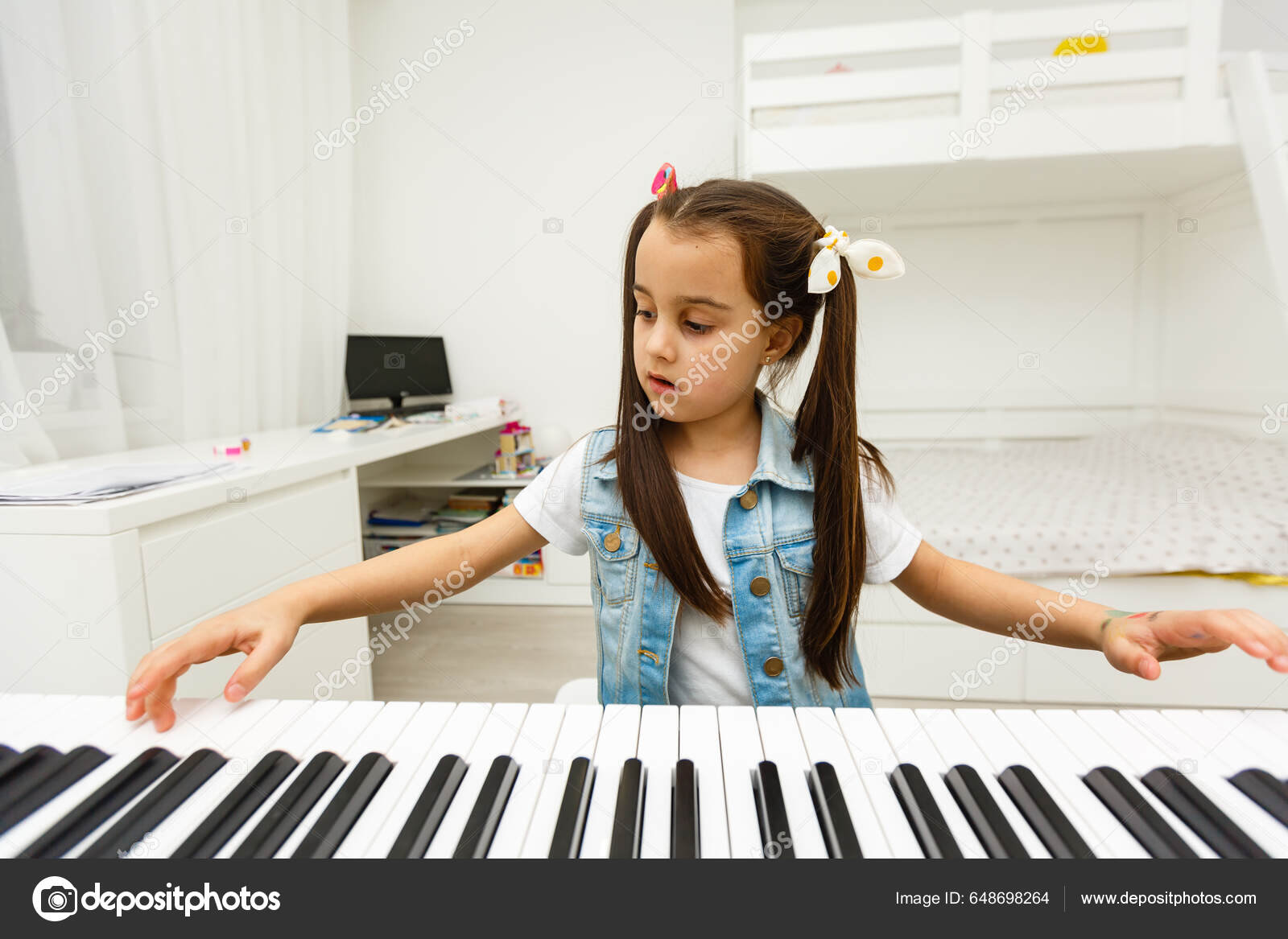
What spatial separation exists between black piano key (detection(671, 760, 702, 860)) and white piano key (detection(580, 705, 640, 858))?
34 millimetres

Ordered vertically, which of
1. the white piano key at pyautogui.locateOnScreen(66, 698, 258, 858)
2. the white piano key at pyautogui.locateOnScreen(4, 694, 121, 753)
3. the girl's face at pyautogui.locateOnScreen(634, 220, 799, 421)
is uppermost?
the girl's face at pyautogui.locateOnScreen(634, 220, 799, 421)

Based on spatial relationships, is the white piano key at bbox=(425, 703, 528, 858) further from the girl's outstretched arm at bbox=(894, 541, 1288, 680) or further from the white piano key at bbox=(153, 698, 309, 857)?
the girl's outstretched arm at bbox=(894, 541, 1288, 680)

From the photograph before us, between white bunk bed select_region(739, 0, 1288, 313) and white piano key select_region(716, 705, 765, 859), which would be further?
white bunk bed select_region(739, 0, 1288, 313)

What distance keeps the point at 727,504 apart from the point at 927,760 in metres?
0.35

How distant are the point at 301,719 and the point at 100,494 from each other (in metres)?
0.72

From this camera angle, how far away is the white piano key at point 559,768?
37cm

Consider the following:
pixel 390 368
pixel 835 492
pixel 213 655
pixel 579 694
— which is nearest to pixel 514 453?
pixel 390 368

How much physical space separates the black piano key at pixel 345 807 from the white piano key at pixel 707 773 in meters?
0.19

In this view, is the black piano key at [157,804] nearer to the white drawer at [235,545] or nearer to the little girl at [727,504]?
the little girl at [727,504]

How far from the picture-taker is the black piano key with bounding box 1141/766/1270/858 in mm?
355

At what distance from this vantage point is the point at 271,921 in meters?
0.31

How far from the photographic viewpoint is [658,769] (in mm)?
441

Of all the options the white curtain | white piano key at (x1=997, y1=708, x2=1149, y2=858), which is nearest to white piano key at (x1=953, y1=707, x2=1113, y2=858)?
white piano key at (x1=997, y1=708, x2=1149, y2=858)

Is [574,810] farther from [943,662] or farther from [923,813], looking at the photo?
[943,662]
